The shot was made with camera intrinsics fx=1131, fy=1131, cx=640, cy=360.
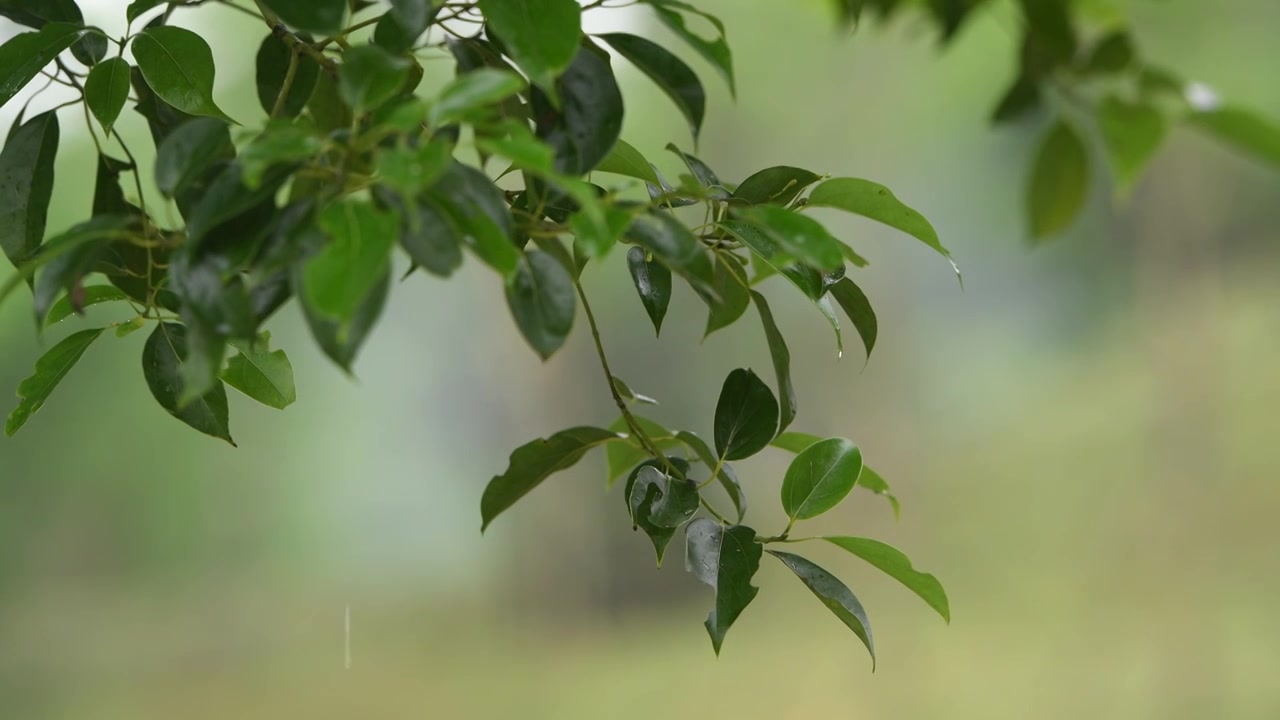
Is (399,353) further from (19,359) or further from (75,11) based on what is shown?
(75,11)

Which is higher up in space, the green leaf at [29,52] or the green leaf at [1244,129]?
the green leaf at [29,52]

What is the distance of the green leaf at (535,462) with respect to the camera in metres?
0.63

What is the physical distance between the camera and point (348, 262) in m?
0.32

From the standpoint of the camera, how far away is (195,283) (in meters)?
0.37

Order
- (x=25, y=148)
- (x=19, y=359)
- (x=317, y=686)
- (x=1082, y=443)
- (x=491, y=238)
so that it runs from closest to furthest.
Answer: (x=491, y=238), (x=25, y=148), (x=19, y=359), (x=317, y=686), (x=1082, y=443)

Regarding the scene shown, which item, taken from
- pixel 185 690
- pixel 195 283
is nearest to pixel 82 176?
pixel 185 690

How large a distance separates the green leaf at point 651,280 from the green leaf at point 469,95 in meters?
0.23

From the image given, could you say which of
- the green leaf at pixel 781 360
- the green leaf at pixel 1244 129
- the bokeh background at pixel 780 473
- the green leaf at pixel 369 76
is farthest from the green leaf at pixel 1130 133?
the bokeh background at pixel 780 473

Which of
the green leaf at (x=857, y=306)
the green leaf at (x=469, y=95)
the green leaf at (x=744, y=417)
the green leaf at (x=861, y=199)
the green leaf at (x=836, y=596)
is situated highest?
the green leaf at (x=861, y=199)

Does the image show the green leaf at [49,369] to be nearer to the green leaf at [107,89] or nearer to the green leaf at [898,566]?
the green leaf at [107,89]

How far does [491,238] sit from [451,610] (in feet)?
6.85

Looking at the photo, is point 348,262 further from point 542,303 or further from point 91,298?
point 91,298

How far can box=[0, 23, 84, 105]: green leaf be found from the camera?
54 cm

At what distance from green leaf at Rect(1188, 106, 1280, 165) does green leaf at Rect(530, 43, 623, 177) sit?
0.69 feet
